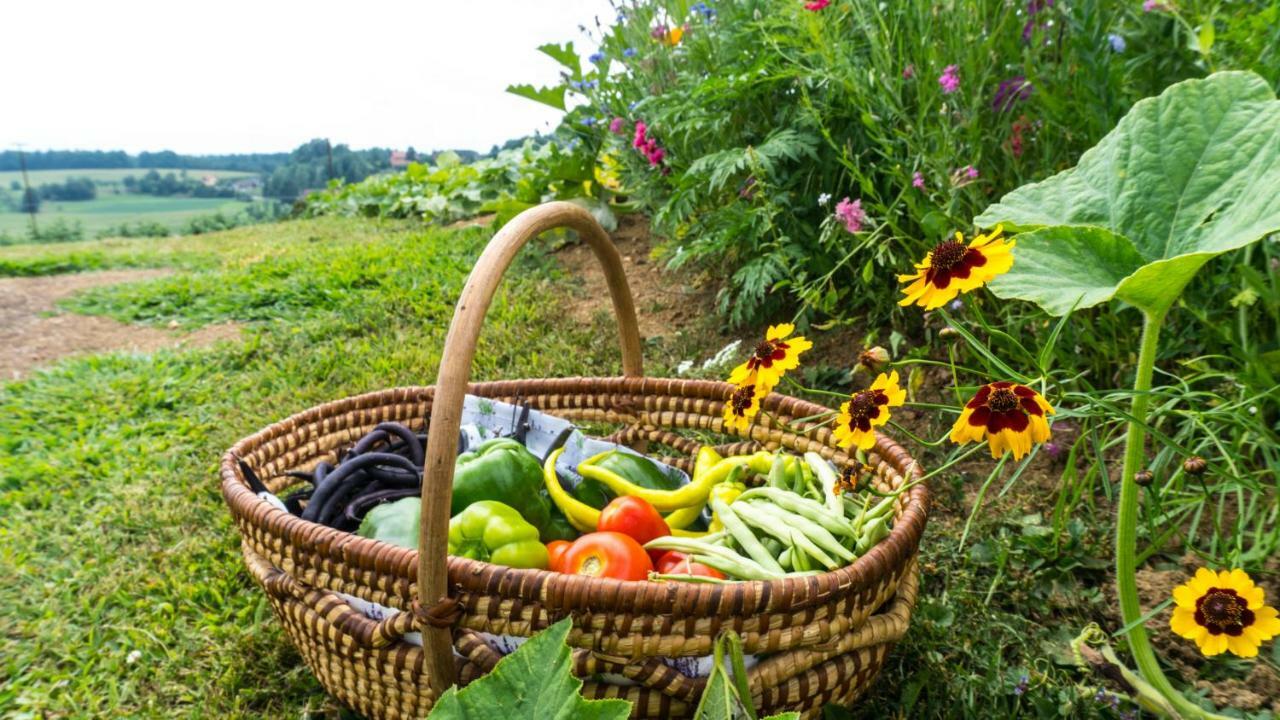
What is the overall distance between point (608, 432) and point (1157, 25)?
5.83ft

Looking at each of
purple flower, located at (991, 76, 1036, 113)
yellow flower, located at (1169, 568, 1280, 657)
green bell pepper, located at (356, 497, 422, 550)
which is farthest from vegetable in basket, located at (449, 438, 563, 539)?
purple flower, located at (991, 76, 1036, 113)

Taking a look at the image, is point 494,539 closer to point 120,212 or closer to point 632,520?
point 632,520

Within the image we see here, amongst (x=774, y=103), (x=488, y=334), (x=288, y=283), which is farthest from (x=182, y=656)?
(x=288, y=283)

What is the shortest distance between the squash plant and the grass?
1.22 ft

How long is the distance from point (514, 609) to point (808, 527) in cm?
54

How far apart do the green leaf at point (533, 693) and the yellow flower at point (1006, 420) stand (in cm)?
57

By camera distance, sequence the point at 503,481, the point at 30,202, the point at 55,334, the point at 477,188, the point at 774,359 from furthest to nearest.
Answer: the point at 30,202 < the point at 477,188 < the point at 55,334 < the point at 503,481 < the point at 774,359

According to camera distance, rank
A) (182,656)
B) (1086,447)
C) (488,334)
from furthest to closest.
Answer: (488,334) < (1086,447) < (182,656)

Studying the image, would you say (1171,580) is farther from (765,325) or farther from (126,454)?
(126,454)

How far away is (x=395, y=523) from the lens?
170cm

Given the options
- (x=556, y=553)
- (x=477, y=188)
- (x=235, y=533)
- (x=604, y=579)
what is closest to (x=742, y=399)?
(x=556, y=553)

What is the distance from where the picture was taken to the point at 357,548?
1342 millimetres

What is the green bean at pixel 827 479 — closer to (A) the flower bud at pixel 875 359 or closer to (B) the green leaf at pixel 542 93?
(A) the flower bud at pixel 875 359

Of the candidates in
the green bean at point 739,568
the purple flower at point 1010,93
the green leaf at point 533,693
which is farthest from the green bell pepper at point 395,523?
the purple flower at point 1010,93
